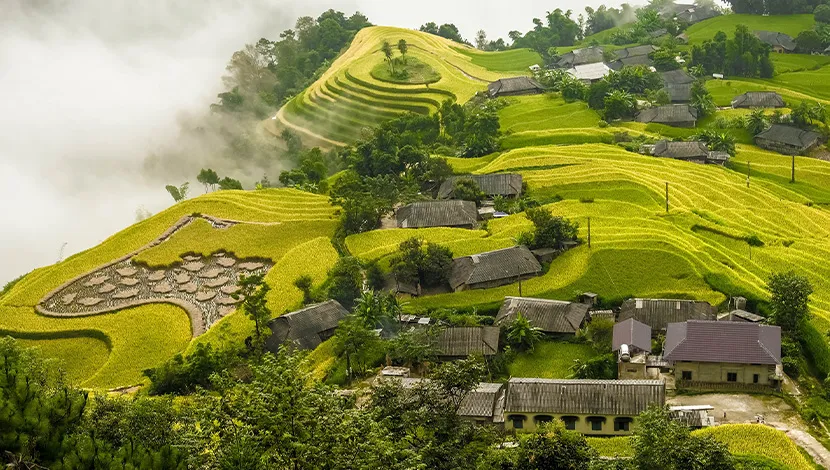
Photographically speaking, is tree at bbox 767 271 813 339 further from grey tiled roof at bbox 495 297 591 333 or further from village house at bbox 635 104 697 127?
village house at bbox 635 104 697 127

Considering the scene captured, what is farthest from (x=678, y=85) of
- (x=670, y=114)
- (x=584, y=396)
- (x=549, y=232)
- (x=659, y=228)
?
(x=584, y=396)

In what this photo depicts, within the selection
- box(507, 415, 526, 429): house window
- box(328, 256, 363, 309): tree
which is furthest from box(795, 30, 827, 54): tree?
box(507, 415, 526, 429): house window

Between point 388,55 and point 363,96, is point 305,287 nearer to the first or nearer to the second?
point 363,96

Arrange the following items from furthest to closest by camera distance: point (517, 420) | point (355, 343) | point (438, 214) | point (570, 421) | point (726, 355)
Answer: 1. point (438, 214)
2. point (355, 343)
3. point (726, 355)
4. point (517, 420)
5. point (570, 421)

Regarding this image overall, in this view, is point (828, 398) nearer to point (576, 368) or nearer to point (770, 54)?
point (576, 368)

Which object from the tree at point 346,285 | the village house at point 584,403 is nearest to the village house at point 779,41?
the tree at point 346,285
